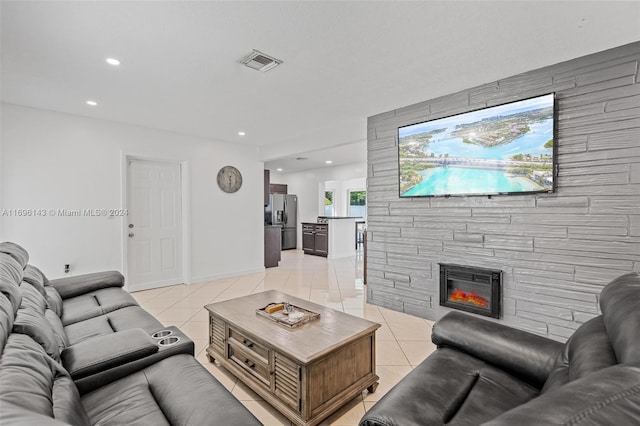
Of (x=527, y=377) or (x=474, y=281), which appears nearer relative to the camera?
(x=527, y=377)

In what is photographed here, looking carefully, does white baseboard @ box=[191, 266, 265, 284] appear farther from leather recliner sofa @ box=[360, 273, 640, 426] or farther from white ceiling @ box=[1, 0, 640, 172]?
leather recliner sofa @ box=[360, 273, 640, 426]

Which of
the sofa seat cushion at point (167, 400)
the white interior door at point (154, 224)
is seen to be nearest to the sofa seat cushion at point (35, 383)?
the sofa seat cushion at point (167, 400)

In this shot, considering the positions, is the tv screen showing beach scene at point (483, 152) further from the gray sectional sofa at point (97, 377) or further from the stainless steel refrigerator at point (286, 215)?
the stainless steel refrigerator at point (286, 215)

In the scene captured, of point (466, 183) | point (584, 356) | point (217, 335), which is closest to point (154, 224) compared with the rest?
point (217, 335)

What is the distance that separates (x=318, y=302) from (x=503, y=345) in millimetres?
2698

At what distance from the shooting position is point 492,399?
4.20ft

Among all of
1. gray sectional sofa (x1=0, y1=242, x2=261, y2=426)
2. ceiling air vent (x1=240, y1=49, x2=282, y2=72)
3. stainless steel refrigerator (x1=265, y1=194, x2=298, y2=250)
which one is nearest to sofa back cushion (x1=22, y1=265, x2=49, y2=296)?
gray sectional sofa (x1=0, y1=242, x2=261, y2=426)

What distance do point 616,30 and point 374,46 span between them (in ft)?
5.46

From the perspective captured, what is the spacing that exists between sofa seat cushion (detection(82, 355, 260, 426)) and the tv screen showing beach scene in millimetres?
2834

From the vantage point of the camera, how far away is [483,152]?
2.96m

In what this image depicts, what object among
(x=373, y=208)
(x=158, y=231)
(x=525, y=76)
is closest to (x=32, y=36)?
(x=158, y=231)

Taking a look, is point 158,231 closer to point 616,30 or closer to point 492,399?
point 492,399

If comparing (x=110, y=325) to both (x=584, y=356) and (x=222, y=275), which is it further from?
(x=222, y=275)

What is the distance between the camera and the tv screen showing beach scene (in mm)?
2621
